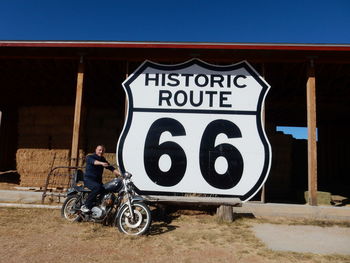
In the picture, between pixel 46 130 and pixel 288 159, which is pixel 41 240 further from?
pixel 288 159

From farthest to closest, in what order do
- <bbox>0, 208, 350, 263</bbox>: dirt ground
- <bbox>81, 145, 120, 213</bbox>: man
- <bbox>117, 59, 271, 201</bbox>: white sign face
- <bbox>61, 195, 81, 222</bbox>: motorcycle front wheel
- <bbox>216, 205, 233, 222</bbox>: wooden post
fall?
<bbox>117, 59, 271, 201</bbox>: white sign face < <bbox>216, 205, 233, 222</bbox>: wooden post < <bbox>61, 195, 81, 222</bbox>: motorcycle front wheel < <bbox>81, 145, 120, 213</bbox>: man < <bbox>0, 208, 350, 263</bbox>: dirt ground

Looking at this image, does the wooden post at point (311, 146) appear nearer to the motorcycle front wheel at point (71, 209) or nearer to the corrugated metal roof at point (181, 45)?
the corrugated metal roof at point (181, 45)

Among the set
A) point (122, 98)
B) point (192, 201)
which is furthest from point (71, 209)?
point (122, 98)

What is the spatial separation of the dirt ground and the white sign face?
1.25m

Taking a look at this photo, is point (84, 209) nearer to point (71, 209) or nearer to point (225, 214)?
point (71, 209)

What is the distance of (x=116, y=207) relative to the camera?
5.22m

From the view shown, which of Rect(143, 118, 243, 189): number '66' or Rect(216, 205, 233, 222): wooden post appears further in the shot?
Rect(143, 118, 243, 189): number '66'

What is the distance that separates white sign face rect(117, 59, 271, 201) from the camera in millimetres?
6746

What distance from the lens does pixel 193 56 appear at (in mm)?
7242

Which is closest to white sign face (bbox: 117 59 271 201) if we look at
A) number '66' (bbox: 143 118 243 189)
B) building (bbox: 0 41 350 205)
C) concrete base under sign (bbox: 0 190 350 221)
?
number '66' (bbox: 143 118 243 189)

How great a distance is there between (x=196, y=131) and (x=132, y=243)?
3372 millimetres

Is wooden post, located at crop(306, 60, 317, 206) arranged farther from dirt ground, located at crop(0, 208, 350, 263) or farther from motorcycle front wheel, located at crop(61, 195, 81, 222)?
motorcycle front wheel, located at crop(61, 195, 81, 222)

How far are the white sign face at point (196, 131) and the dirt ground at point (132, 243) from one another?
1.25 meters

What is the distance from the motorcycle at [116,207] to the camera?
187 inches
